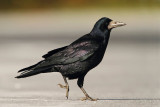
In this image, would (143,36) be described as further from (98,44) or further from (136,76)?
(98,44)

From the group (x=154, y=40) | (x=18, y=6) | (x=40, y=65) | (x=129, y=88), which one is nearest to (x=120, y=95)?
(x=129, y=88)

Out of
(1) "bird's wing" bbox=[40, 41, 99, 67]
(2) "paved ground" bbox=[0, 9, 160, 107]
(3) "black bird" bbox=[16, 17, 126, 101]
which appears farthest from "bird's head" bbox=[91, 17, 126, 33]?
Answer: (2) "paved ground" bbox=[0, 9, 160, 107]

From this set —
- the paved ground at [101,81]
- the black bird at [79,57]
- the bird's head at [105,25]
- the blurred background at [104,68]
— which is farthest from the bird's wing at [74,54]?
the blurred background at [104,68]

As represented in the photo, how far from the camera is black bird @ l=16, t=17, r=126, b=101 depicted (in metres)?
9.36

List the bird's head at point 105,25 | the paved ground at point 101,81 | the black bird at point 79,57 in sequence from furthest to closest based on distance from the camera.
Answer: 1. the paved ground at point 101,81
2. the bird's head at point 105,25
3. the black bird at point 79,57

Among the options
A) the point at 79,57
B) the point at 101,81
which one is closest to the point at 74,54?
the point at 79,57

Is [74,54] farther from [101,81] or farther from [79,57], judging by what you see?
[101,81]

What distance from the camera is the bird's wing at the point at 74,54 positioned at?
9384 millimetres

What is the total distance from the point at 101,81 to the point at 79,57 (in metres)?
3.39

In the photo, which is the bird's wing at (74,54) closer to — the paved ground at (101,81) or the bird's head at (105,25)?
the bird's head at (105,25)

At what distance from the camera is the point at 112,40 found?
2273cm

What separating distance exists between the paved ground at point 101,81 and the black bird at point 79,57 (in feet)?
1.22

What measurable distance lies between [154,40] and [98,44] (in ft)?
41.3

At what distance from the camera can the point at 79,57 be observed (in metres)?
9.41
